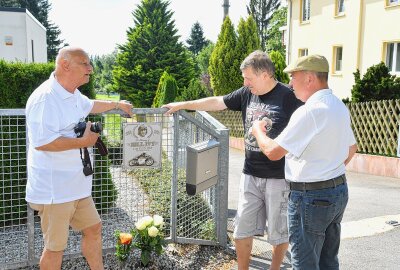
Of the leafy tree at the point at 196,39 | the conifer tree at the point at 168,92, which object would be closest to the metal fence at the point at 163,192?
the conifer tree at the point at 168,92

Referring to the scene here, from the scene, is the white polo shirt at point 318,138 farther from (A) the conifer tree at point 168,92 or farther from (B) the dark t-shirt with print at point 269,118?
(A) the conifer tree at point 168,92

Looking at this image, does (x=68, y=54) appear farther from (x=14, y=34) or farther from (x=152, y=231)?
(x=14, y=34)

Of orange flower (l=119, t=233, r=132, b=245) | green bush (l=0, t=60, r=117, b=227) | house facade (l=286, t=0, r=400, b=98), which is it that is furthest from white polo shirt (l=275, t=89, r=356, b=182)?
Answer: house facade (l=286, t=0, r=400, b=98)

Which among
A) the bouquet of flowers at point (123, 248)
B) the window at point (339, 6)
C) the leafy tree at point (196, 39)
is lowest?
the bouquet of flowers at point (123, 248)

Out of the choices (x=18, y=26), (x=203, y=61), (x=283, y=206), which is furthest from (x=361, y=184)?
(x=203, y=61)

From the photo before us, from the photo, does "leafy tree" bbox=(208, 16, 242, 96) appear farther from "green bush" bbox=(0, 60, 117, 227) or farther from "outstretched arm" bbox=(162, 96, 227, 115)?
"outstretched arm" bbox=(162, 96, 227, 115)

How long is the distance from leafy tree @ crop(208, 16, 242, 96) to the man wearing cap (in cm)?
1450

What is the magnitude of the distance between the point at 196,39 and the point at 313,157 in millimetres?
82280

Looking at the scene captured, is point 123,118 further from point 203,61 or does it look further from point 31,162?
point 203,61

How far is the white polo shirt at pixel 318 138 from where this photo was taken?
247cm

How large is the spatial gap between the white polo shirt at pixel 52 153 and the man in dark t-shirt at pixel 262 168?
135 centimetres

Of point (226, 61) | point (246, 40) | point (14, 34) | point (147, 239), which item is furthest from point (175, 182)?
point (246, 40)

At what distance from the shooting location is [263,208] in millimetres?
3525

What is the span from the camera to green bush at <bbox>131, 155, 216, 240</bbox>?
4.13 meters
